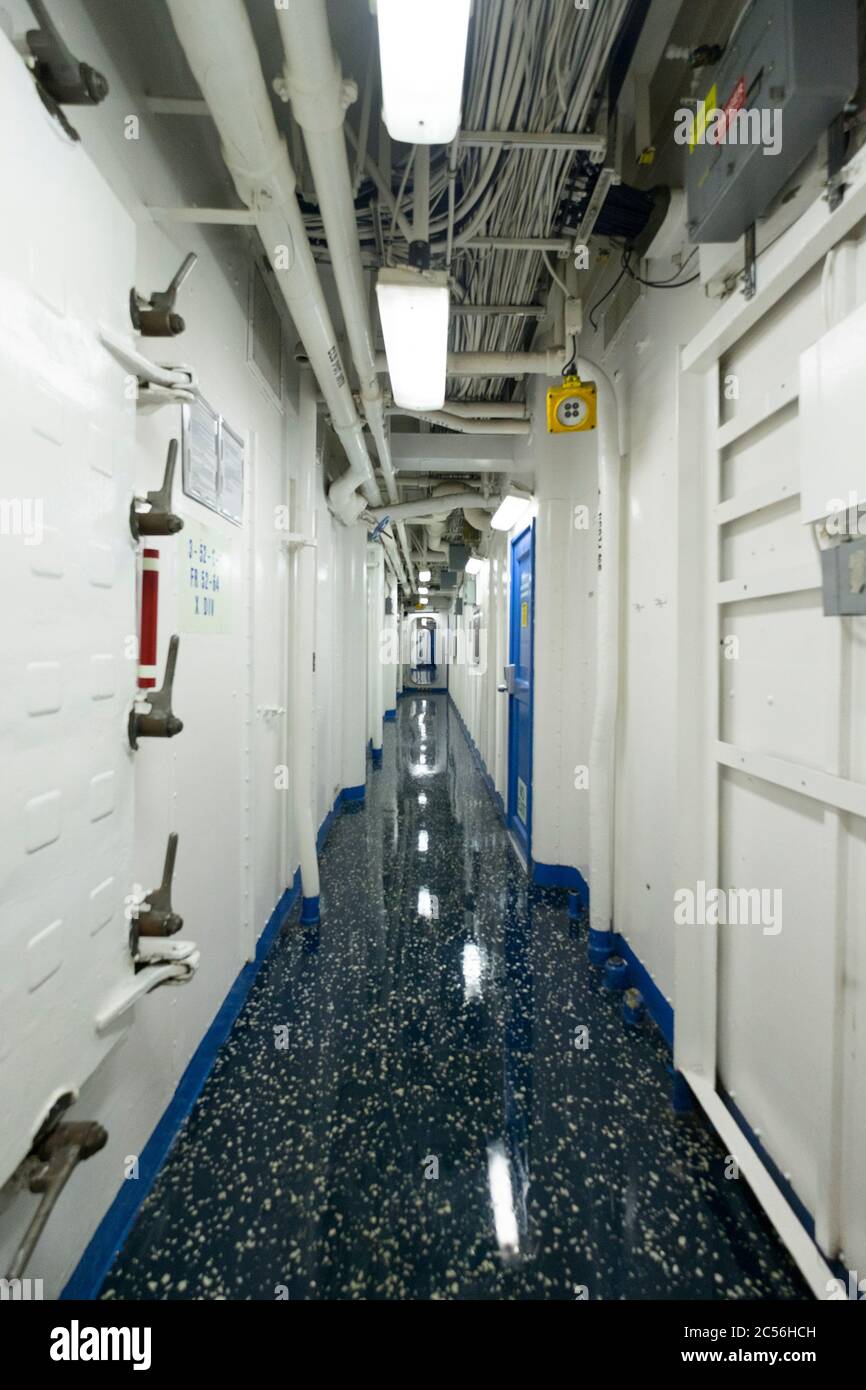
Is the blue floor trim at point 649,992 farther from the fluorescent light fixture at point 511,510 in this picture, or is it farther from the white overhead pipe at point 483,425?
the white overhead pipe at point 483,425

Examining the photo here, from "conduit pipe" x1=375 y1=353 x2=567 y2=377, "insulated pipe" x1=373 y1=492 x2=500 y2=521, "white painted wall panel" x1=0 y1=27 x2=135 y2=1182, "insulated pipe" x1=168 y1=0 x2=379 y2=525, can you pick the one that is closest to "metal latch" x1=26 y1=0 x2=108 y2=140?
"white painted wall panel" x1=0 y1=27 x2=135 y2=1182

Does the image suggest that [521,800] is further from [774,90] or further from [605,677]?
[774,90]

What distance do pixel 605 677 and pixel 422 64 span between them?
181cm

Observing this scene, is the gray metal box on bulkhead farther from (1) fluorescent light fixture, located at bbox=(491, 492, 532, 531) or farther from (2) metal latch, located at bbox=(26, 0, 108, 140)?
(1) fluorescent light fixture, located at bbox=(491, 492, 532, 531)

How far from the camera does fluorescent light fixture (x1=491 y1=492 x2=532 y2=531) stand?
307cm

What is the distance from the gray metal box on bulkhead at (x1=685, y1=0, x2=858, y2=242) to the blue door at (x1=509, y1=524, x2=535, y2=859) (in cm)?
193

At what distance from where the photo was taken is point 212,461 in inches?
65.6

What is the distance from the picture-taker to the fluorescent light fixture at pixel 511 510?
307 cm

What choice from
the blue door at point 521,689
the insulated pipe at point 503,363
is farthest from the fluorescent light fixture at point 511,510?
the insulated pipe at point 503,363

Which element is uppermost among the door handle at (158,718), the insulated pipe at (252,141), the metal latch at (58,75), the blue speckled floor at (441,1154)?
the insulated pipe at (252,141)

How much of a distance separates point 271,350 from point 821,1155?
3.20 metres

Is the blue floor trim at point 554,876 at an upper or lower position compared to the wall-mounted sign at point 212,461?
lower

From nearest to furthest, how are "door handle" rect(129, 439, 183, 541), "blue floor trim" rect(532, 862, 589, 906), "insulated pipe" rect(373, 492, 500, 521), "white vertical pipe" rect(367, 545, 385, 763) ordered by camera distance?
"door handle" rect(129, 439, 183, 541), "blue floor trim" rect(532, 862, 589, 906), "insulated pipe" rect(373, 492, 500, 521), "white vertical pipe" rect(367, 545, 385, 763)

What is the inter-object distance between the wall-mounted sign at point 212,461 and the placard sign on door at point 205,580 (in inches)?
4.1
